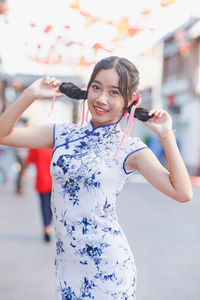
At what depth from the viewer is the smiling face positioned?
7.06ft

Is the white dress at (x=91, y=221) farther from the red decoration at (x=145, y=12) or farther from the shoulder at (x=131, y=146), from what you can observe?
the red decoration at (x=145, y=12)

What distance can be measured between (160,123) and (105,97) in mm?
279

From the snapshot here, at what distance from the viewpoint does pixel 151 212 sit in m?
8.86

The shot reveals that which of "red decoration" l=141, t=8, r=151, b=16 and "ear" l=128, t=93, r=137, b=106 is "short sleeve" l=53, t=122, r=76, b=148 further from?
"red decoration" l=141, t=8, r=151, b=16

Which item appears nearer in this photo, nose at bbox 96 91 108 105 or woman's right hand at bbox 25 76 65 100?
nose at bbox 96 91 108 105

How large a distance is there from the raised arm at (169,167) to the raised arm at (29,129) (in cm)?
51

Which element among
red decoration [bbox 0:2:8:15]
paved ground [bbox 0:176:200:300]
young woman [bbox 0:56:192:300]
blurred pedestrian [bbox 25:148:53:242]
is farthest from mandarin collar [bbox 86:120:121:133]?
red decoration [bbox 0:2:8:15]

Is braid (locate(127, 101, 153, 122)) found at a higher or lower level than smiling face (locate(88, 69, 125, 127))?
lower

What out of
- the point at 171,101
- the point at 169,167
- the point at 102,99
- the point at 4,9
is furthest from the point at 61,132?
the point at 171,101

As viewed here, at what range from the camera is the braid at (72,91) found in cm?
234

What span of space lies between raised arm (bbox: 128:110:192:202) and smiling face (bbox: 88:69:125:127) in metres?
0.17

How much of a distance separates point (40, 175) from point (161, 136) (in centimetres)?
436

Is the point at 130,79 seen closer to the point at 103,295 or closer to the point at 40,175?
the point at 103,295

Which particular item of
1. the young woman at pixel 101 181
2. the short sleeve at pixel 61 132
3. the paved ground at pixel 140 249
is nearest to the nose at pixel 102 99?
the young woman at pixel 101 181
